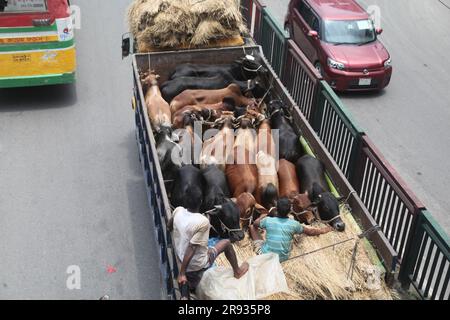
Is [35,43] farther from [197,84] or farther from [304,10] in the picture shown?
[304,10]

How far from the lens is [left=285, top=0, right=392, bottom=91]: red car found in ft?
45.6

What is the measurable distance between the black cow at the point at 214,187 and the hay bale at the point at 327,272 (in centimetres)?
66

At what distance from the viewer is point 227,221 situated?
23.1 feet

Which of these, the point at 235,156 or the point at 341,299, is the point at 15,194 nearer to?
the point at 235,156

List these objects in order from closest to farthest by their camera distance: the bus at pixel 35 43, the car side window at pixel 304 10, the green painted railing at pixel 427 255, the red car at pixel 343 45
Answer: the green painted railing at pixel 427 255 → the bus at pixel 35 43 → the red car at pixel 343 45 → the car side window at pixel 304 10

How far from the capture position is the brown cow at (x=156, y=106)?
9.19m

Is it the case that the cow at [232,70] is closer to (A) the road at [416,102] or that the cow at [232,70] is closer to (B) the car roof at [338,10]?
(A) the road at [416,102]

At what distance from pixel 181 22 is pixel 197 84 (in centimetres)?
136

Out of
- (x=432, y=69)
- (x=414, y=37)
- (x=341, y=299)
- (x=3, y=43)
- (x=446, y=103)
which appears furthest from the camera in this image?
(x=414, y=37)

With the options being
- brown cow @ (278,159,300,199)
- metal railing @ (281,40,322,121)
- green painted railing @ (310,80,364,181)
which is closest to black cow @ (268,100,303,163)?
brown cow @ (278,159,300,199)

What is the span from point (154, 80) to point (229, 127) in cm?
195

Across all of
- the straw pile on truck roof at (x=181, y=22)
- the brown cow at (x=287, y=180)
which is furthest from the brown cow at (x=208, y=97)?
the brown cow at (x=287, y=180)

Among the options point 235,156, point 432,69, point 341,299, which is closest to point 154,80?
point 235,156

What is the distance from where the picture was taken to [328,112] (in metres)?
9.25
